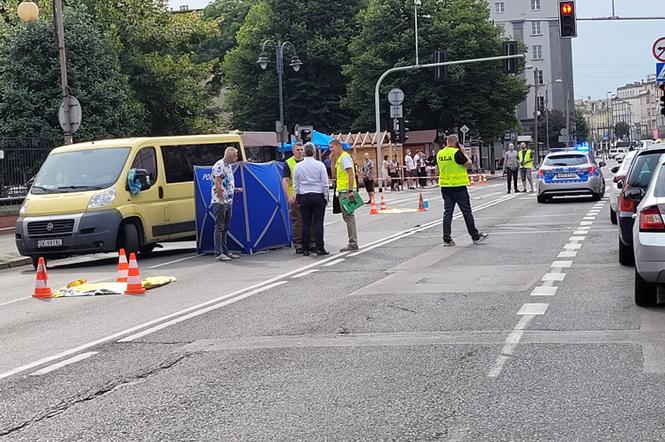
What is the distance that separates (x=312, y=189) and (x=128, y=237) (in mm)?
3304

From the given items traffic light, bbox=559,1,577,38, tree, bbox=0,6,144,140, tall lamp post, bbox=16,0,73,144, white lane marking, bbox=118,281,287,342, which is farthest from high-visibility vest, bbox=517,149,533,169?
white lane marking, bbox=118,281,287,342

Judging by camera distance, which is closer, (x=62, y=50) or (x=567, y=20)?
(x=62, y=50)

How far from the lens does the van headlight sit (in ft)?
58.7

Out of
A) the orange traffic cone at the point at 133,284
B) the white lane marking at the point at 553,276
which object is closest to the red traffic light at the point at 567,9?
the white lane marking at the point at 553,276

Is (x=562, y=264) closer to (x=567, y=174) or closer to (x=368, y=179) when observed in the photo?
(x=567, y=174)

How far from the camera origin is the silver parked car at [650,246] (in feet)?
31.8

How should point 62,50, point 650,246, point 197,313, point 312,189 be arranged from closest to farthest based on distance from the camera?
point 650,246 < point 197,313 < point 312,189 < point 62,50

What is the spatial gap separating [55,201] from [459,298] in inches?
355

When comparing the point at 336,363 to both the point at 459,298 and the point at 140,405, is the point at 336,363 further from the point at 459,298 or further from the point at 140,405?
the point at 459,298

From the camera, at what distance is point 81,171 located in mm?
18625

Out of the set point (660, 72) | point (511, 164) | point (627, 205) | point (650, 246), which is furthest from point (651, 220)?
point (511, 164)

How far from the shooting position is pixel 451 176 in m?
17.9

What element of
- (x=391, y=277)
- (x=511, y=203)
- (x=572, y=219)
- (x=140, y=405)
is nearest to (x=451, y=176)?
(x=391, y=277)

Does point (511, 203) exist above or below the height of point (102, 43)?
below
